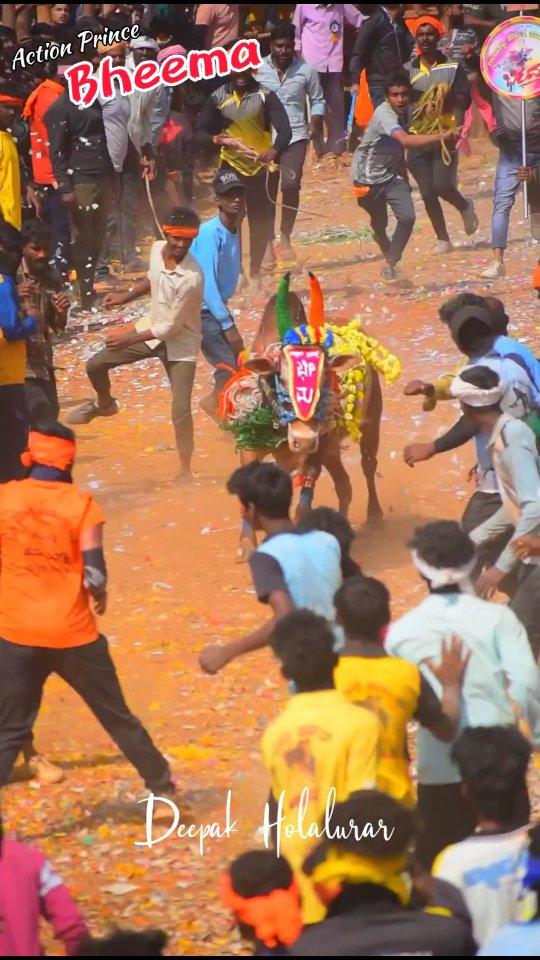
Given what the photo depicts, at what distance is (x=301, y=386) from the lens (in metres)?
9.80

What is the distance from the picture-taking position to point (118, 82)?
727 inches

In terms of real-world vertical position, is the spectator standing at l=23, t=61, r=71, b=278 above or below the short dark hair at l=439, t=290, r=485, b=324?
below

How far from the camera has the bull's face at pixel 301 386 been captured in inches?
387

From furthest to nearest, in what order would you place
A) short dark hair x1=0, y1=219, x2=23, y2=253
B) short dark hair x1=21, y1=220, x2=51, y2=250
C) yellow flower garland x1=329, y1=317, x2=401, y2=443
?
short dark hair x1=21, y1=220, x2=51, y2=250
short dark hair x1=0, y1=219, x2=23, y2=253
yellow flower garland x1=329, y1=317, x2=401, y2=443

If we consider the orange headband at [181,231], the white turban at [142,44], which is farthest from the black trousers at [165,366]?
the white turban at [142,44]

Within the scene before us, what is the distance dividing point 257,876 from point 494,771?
81cm

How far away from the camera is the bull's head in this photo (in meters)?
9.83

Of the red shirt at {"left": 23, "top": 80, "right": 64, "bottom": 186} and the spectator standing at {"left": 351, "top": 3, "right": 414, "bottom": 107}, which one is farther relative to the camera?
the spectator standing at {"left": 351, "top": 3, "right": 414, "bottom": 107}

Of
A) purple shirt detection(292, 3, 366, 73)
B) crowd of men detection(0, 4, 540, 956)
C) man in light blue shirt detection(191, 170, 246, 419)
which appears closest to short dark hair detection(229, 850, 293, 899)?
crowd of men detection(0, 4, 540, 956)

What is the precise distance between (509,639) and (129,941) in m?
2.23

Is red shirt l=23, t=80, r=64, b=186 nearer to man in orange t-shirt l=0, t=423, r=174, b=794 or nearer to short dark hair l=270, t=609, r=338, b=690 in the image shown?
man in orange t-shirt l=0, t=423, r=174, b=794

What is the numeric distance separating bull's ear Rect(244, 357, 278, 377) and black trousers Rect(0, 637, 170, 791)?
117 inches

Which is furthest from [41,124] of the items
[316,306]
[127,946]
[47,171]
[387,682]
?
[127,946]

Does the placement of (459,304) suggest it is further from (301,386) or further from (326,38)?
(326,38)
